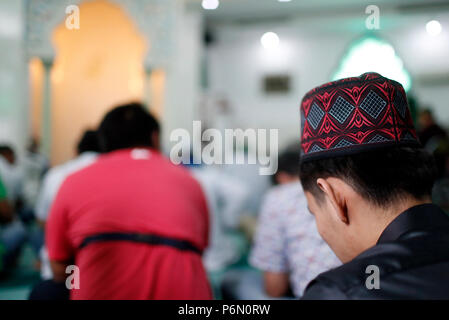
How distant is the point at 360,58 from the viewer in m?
1.67

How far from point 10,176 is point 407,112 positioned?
347 centimetres

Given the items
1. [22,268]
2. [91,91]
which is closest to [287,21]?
[91,91]

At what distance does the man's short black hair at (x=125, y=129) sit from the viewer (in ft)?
4.12

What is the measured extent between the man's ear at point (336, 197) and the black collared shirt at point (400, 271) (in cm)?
7

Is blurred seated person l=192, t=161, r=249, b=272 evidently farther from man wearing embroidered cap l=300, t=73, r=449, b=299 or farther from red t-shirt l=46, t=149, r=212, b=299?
man wearing embroidered cap l=300, t=73, r=449, b=299

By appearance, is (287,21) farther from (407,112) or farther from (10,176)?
(407,112)

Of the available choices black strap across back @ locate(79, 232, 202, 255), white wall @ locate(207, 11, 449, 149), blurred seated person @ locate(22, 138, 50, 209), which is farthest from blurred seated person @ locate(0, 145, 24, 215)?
white wall @ locate(207, 11, 449, 149)

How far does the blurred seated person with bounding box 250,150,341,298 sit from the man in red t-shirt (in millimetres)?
276

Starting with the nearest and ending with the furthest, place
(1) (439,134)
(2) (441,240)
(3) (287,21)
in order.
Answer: (2) (441,240) < (1) (439,134) < (3) (287,21)

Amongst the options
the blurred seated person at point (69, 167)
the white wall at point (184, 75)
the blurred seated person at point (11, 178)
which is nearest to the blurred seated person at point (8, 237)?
the blurred seated person at point (69, 167)

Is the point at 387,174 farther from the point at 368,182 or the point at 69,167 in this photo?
the point at 69,167

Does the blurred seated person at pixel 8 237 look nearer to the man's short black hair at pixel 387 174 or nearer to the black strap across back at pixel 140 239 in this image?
the black strap across back at pixel 140 239

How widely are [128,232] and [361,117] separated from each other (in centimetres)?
71

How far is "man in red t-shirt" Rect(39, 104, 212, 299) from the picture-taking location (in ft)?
3.54
